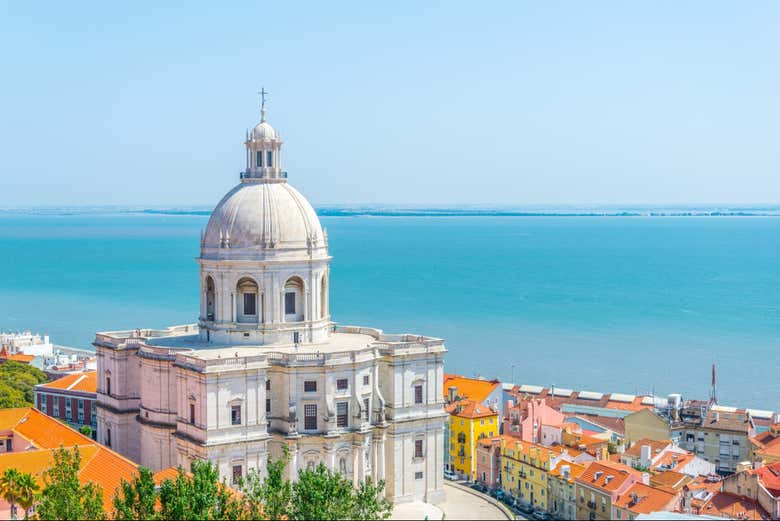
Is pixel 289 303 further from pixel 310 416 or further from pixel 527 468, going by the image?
pixel 527 468

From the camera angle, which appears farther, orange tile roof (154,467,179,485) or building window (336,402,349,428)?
building window (336,402,349,428)

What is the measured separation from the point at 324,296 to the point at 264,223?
5.09 meters

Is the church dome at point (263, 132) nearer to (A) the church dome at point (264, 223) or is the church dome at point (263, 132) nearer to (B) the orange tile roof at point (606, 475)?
(A) the church dome at point (264, 223)

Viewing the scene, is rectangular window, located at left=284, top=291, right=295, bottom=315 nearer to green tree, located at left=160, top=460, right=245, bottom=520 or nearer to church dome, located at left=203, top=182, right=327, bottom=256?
church dome, located at left=203, top=182, right=327, bottom=256

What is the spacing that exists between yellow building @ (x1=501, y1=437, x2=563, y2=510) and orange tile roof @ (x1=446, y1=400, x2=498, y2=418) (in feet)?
11.5

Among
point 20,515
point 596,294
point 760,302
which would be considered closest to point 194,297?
point 596,294

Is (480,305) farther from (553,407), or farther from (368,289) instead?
(553,407)

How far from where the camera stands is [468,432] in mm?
66312

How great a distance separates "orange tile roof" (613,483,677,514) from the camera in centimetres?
5056

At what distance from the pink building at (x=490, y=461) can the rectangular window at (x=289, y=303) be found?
1694cm

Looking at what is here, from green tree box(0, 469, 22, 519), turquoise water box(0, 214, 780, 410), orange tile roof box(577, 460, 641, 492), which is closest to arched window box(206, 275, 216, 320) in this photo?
green tree box(0, 469, 22, 519)

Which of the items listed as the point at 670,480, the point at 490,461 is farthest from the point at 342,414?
the point at 670,480

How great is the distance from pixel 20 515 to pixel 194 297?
11997 cm

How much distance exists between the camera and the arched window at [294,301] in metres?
53.9
